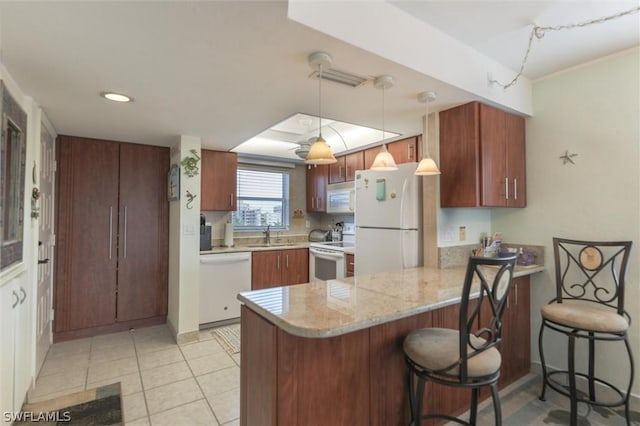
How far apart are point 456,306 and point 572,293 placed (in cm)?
118

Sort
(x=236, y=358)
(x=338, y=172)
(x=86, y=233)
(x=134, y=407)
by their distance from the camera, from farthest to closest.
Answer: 1. (x=338, y=172)
2. (x=86, y=233)
3. (x=236, y=358)
4. (x=134, y=407)

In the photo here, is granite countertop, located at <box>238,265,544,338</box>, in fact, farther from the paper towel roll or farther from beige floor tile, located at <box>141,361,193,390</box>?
the paper towel roll

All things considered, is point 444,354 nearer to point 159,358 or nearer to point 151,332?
point 159,358

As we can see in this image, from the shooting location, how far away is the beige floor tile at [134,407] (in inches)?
80.4

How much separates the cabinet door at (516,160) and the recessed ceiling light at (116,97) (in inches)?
116

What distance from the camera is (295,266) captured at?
4250 mm

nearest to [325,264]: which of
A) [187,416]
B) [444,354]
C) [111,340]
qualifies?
[187,416]

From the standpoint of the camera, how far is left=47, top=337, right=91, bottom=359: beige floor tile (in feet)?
9.72

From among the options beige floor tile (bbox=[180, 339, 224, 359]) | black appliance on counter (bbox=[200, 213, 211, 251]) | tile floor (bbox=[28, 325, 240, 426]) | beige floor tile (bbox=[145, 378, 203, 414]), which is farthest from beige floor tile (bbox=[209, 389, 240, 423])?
black appliance on counter (bbox=[200, 213, 211, 251])

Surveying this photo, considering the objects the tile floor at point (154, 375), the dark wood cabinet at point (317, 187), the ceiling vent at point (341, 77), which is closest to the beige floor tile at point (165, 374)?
the tile floor at point (154, 375)

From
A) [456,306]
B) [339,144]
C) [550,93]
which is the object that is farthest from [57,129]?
[550,93]

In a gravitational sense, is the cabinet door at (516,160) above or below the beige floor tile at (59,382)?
above

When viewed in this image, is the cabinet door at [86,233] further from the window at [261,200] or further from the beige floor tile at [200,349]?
the window at [261,200]

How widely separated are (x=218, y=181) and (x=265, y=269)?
131cm
